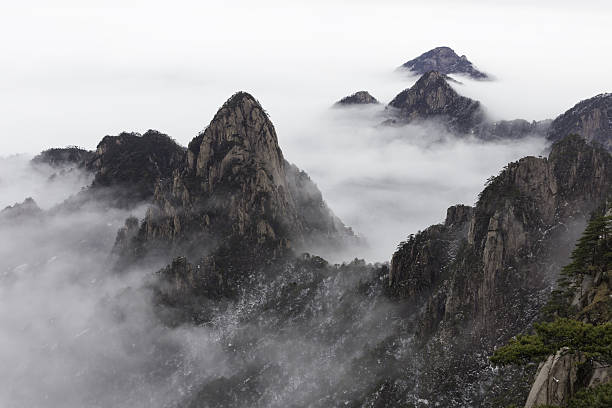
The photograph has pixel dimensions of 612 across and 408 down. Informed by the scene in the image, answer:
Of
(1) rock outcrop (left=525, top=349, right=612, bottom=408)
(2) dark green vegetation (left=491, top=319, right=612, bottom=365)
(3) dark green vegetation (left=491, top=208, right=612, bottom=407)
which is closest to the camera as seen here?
(3) dark green vegetation (left=491, top=208, right=612, bottom=407)

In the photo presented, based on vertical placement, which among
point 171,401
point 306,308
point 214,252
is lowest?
point 171,401

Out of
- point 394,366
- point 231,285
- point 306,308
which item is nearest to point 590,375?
point 394,366

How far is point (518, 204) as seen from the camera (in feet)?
399

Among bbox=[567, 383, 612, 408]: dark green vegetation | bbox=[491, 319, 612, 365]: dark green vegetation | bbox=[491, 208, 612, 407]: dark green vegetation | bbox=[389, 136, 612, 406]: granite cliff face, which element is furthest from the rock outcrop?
bbox=[389, 136, 612, 406]: granite cliff face

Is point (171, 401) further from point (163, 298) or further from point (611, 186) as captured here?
point (611, 186)

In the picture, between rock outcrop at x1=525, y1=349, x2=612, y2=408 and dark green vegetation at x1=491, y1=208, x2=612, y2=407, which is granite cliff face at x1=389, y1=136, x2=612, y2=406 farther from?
rock outcrop at x1=525, y1=349, x2=612, y2=408

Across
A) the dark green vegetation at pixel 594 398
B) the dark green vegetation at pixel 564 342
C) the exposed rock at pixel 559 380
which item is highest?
the dark green vegetation at pixel 564 342

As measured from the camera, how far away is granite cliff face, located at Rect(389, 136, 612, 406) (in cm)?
10750

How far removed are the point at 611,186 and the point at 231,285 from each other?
439 ft

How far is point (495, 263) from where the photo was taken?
4564 inches

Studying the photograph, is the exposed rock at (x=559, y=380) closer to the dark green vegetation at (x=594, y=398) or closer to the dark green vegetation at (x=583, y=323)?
the dark green vegetation at (x=583, y=323)

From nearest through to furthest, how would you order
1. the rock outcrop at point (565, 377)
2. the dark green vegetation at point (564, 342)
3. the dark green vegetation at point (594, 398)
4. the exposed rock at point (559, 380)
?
the dark green vegetation at point (594, 398), the dark green vegetation at point (564, 342), the rock outcrop at point (565, 377), the exposed rock at point (559, 380)

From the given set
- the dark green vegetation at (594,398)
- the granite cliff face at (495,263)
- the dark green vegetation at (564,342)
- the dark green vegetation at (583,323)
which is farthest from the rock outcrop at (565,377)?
the granite cliff face at (495,263)

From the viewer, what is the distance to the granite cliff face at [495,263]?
108m
